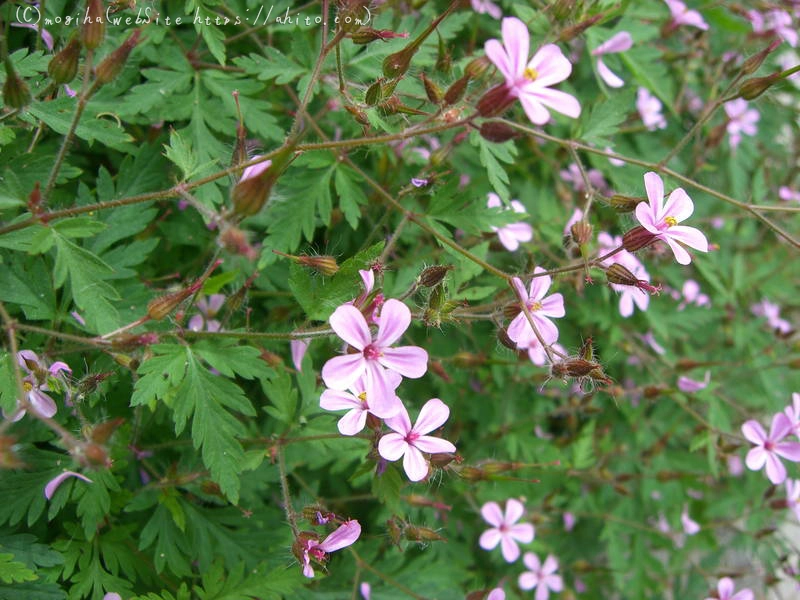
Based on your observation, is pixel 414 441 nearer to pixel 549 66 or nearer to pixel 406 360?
pixel 406 360

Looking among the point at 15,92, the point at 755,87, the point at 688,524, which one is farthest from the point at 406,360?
the point at 688,524

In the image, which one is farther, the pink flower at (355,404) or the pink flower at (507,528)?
the pink flower at (507,528)

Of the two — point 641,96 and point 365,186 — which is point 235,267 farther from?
point 641,96

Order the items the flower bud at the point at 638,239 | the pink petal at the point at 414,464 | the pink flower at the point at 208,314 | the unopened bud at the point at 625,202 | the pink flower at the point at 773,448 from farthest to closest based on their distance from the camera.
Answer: the pink flower at the point at 773,448
the pink flower at the point at 208,314
the unopened bud at the point at 625,202
the flower bud at the point at 638,239
the pink petal at the point at 414,464

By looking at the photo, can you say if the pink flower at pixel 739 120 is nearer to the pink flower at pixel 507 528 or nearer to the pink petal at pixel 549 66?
the pink flower at pixel 507 528

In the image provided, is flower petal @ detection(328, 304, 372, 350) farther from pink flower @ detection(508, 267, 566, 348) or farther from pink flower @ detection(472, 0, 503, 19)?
pink flower @ detection(472, 0, 503, 19)

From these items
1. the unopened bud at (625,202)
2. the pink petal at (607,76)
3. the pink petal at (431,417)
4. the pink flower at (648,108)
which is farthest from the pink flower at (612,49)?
the pink petal at (431,417)

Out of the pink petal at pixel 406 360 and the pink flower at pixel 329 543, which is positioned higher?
the pink petal at pixel 406 360

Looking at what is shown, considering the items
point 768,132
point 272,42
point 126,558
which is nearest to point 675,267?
point 768,132
